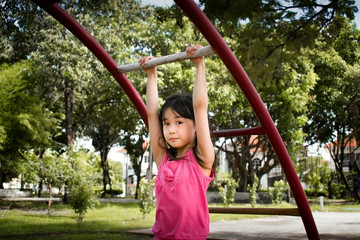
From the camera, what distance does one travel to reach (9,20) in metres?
13.0

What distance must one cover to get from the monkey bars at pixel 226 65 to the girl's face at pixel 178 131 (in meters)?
0.49

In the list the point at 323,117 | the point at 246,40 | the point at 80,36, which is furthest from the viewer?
the point at 323,117

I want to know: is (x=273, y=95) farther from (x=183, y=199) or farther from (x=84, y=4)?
(x=183, y=199)

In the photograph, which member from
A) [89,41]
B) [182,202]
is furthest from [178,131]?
[89,41]

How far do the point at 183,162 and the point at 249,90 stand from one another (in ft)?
3.22

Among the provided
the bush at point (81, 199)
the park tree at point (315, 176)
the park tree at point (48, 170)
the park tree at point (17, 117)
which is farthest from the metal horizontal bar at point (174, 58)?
the park tree at point (315, 176)

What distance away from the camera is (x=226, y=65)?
229 centimetres

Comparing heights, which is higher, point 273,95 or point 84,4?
point 84,4

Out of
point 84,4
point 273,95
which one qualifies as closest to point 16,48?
point 84,4

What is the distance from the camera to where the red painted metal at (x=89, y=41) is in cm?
242

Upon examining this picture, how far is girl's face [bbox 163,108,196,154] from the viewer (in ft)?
5.60

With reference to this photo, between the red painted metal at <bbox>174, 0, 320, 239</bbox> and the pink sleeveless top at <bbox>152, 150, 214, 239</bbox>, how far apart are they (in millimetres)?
710

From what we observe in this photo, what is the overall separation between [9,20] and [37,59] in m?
1.93

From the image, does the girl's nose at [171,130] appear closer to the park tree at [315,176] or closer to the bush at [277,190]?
the bush at [277,190]
